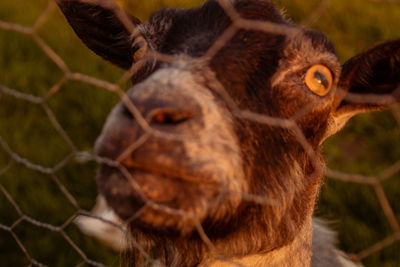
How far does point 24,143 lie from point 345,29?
328 centimetres

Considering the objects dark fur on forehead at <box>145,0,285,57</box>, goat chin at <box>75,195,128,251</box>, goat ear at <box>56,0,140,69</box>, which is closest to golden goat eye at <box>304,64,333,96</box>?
dark fur on forehead at <box>145,0,285,57</box>

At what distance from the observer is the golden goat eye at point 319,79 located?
2.21m

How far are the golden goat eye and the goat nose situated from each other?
2.45ft

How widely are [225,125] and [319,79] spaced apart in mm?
638

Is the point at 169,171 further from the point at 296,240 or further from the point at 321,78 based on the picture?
the point at 296,240

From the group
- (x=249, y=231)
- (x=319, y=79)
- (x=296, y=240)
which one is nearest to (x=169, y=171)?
(x=249, y=231)

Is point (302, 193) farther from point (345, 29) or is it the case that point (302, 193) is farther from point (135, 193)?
point (345, 29)

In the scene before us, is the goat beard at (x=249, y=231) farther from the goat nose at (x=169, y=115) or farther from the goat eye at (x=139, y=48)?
the goat eye at (x=139, y=48)

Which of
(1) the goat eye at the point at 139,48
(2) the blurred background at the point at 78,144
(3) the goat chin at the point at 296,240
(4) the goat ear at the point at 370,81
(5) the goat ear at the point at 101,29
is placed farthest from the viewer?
(2) the blurred background at the point at 78,144

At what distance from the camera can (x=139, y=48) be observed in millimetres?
2414

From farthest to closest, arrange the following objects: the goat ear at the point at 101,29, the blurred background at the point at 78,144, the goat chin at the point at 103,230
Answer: the goat chin at the point at 103,230
the blurred background at the point at 78,144
the goat ear at the point at 101,29

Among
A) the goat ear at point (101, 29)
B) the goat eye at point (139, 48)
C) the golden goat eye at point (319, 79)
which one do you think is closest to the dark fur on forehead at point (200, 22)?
the goat eye at point (139, 48)

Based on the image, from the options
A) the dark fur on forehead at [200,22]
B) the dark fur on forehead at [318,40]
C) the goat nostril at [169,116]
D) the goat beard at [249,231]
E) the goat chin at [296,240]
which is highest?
the dark fur on forehead at [200,22]

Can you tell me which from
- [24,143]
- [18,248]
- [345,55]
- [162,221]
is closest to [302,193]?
[162,221]
